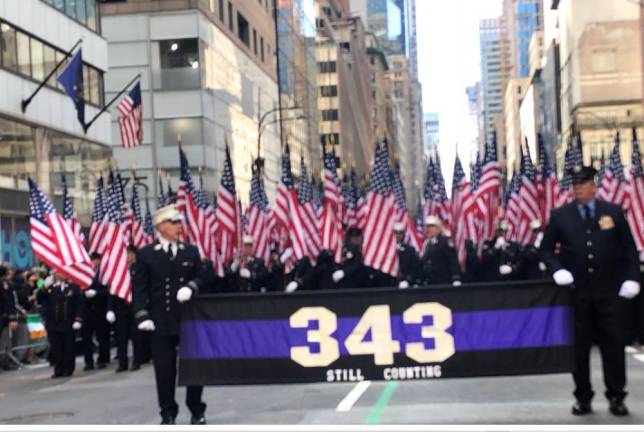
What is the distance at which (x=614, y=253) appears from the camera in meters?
8.70

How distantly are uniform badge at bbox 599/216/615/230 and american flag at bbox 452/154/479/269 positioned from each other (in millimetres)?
12443

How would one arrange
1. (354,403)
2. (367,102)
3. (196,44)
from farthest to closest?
(367,102)
(196,44)
(354,403)

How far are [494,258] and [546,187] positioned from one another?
3151 millimetres

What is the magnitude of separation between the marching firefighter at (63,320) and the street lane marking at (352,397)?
6.68 metres

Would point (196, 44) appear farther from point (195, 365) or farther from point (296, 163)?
point (195, 365)

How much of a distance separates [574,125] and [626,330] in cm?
9859

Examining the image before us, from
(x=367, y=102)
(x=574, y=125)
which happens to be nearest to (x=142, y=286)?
(x=574, y=125)

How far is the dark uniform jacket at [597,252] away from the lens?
864cm

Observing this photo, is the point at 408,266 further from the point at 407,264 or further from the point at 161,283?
the point at 161,283

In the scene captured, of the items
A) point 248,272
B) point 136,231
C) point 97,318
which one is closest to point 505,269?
point 248,272

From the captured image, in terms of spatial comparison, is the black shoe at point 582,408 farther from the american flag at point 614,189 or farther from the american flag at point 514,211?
the american flag at point 514,211

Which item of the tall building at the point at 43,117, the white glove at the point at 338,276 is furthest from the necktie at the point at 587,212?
the tall building at the point at 43,117

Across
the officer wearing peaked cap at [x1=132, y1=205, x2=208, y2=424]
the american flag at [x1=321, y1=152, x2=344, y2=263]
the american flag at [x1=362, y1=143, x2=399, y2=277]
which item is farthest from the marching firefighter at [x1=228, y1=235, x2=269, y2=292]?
the officer wearing peaked cap at [x1=132, y1=205, x2=208, y2=424]

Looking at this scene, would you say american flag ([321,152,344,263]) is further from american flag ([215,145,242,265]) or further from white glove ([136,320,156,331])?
white glove ([136,320,156,331])
